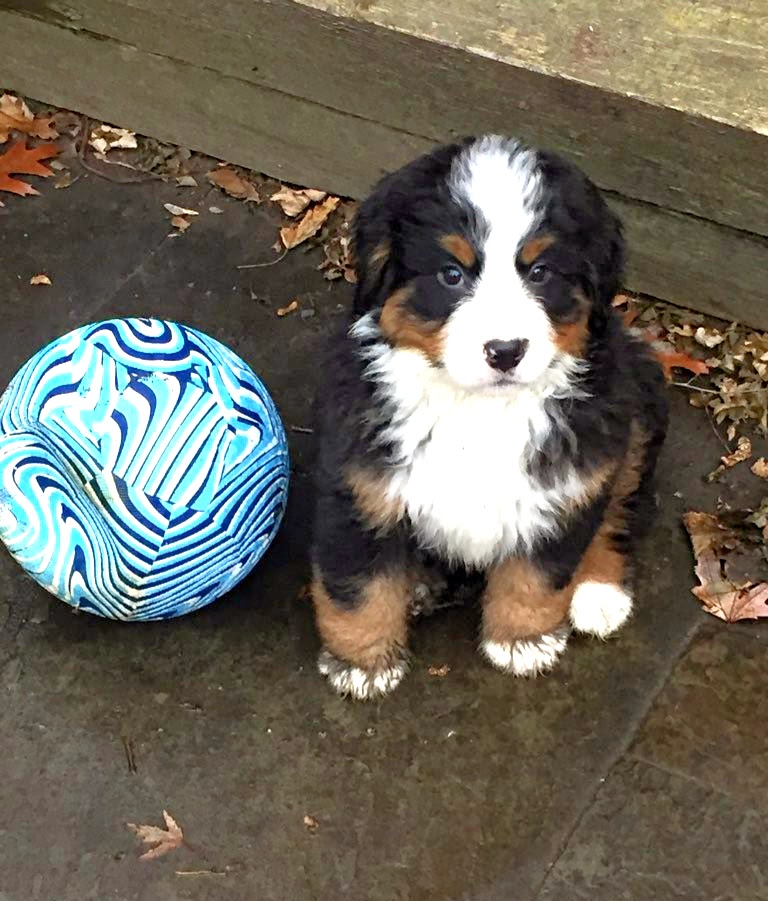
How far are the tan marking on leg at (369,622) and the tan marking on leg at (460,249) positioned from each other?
1024 mm

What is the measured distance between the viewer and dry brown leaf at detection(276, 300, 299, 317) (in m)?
4.76

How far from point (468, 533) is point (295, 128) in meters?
2.41

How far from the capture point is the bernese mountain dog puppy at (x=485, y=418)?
8.76 feet

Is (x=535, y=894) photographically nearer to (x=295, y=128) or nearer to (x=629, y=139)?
(x=629, y=139)

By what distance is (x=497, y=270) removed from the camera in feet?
8.73

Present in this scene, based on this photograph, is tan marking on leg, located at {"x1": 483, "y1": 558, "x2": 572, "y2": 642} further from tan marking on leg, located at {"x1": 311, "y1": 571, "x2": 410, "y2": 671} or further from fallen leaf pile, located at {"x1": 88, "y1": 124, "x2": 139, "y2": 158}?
fallen leaf pile, located at {"x1": 88, "y1": 124, "x2": 139, "y2": 158}

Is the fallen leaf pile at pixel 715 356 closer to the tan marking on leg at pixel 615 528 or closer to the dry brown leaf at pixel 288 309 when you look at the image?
the tan marking on leg at pixel 615 528

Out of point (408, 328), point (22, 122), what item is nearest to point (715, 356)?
point (408, 328)

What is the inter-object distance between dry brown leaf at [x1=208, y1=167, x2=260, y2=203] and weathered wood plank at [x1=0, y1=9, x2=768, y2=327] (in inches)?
3.1

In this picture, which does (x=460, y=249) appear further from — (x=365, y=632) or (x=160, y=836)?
(x=160, y=836)

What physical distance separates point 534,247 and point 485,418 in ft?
1.66

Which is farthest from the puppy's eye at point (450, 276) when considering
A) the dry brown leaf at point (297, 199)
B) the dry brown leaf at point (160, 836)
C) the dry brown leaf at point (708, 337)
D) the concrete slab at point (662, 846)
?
the dry brown leaf at point (297, 199)

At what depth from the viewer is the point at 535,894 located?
3.18 metres

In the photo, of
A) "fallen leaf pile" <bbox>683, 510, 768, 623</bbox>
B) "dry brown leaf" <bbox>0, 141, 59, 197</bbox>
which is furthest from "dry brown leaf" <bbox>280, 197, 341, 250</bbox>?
"fallen leaf pile" <bbox>683, 510, 768, 623</bbox>
